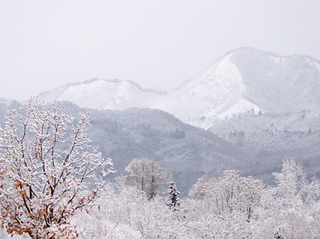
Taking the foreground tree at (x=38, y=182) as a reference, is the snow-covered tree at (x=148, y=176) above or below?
below

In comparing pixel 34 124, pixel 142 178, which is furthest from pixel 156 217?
pixel 142 178

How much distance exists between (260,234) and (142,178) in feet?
85.8

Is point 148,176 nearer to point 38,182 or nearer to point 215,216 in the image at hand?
point 215,216

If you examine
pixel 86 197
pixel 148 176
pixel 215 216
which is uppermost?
pixel 86 197

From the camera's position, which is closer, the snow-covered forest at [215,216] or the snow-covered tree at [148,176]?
the snow-covered forest at [215,216]

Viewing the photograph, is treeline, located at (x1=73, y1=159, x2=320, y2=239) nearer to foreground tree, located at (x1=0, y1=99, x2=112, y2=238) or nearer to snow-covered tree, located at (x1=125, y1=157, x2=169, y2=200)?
snow-covered tree, located at (x1=125, y1=157, x2=169, y2=200)

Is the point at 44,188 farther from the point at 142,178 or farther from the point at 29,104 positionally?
the point at 142,178

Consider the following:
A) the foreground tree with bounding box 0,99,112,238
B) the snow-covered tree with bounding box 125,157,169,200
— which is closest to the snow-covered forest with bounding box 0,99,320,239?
the foreground tree with bounding box 0,99,112,238

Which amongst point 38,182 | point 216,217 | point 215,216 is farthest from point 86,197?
point 215,216

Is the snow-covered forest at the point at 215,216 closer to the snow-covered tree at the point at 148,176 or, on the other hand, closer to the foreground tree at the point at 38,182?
the snow-covered tree at the point at 148,176

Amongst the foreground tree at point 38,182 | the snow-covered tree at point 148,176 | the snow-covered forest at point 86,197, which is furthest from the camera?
the snow-covered tree at point 148,176

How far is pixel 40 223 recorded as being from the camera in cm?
1234

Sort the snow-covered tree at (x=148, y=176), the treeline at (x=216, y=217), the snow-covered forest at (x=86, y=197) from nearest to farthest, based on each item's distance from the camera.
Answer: the snow-covered forest at (x=86, y=197)
the treeline at (x=216, y=217)
the snow-covered tree at (x=148, y=176)

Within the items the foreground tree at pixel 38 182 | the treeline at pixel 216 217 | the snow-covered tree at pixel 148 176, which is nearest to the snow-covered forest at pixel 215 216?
the treeline at pixel 216 217
